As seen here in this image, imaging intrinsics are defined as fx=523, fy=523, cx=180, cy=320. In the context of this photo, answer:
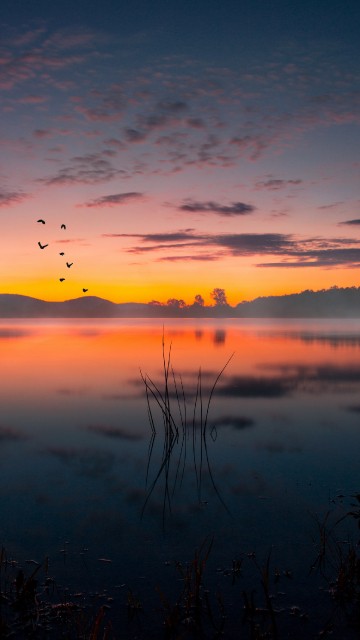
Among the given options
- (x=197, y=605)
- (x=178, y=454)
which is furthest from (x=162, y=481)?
(x=197, y=605)

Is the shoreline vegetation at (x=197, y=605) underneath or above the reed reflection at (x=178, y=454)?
above

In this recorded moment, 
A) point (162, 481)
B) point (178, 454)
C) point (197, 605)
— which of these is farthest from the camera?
point (178, 454)

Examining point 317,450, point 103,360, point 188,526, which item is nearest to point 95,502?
point 188,526

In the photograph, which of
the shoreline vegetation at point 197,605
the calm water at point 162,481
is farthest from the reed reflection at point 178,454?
the shoreline vegetation at point 197,605

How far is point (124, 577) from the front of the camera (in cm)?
749

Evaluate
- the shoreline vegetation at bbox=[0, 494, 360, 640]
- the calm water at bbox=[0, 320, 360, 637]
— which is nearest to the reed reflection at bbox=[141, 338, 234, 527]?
the calm water at bbox=[0, 320, 360, 637]

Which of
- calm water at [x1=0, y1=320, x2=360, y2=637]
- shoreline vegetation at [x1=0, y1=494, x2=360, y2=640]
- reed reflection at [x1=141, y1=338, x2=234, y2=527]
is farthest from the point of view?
reed reflection at [x1=141, y1=338, x2=234, y2=527]

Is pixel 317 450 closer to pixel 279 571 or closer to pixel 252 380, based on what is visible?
pixel 279 571

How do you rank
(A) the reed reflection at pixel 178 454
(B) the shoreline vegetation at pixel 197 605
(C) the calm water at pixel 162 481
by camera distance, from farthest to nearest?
(A) the reed reflection at pixel 178 454 < (C) the calm water at pixel 162 481 < (B) the shoreline vegetation at pixel 197 605

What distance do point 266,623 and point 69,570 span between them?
2.98m

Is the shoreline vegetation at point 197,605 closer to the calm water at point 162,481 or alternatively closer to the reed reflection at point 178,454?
the calm water at point 162,481

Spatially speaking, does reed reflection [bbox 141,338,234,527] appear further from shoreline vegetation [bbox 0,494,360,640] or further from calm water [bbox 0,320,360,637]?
shoreline vegetation [bbox 0,494,360,640]

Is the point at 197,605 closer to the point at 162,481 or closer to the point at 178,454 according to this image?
the point at 162,481

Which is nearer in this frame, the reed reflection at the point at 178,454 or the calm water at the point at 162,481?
the calm water at the point at 162,481
